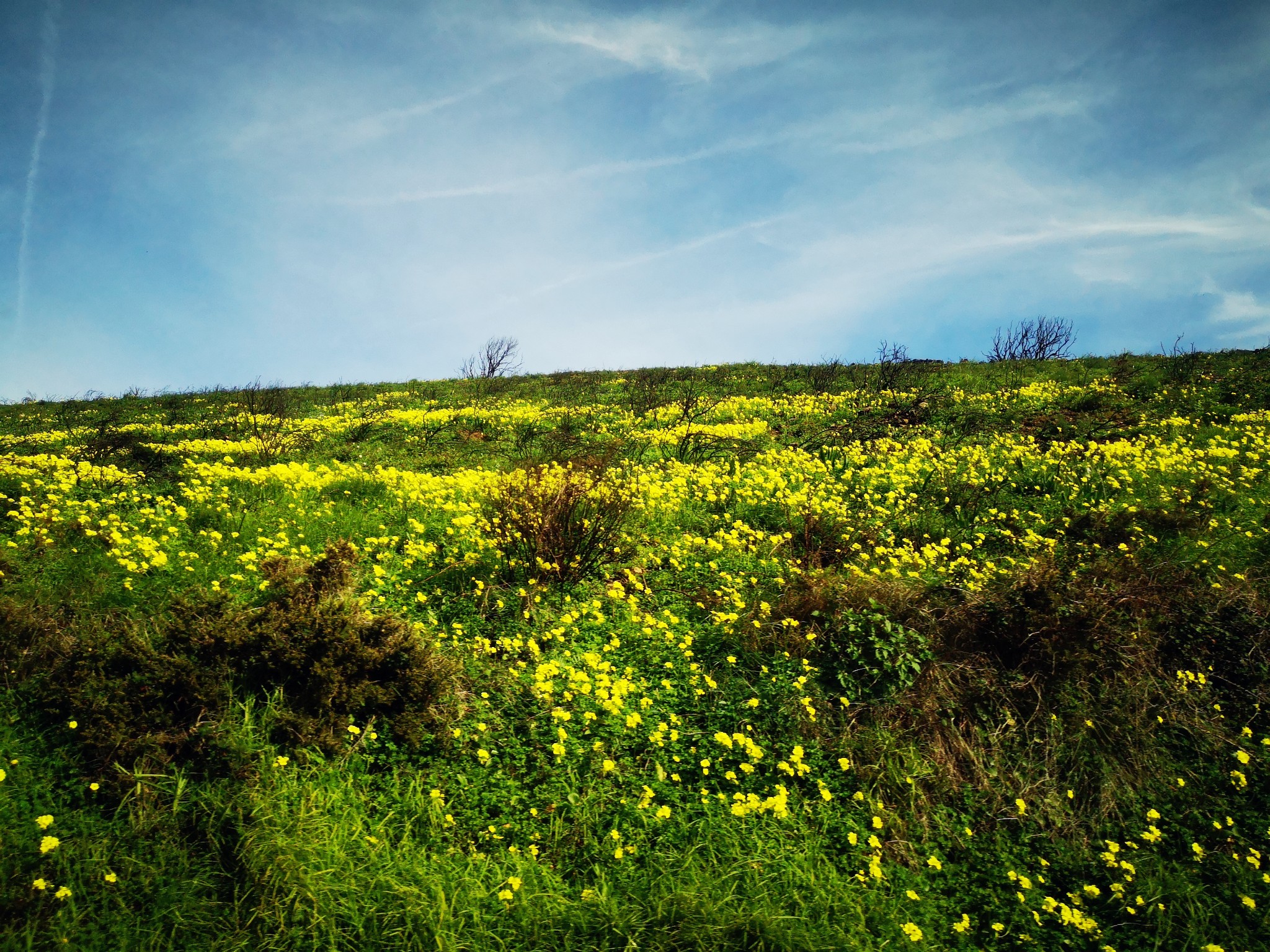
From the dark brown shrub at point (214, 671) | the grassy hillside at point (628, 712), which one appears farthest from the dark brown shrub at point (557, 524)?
the dark brown shrub at point (214, 671)

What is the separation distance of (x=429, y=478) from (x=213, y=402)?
15843mm

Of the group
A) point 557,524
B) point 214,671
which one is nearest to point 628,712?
point 557,524

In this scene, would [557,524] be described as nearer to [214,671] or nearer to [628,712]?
[628,712]

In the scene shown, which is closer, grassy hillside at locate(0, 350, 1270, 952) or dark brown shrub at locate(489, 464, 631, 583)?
grassy hillside at locate(0, 350, 1270, 952)

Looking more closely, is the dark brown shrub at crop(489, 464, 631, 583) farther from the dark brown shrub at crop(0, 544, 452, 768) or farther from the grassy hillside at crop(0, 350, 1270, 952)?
the dark brown shrub at crop(0, 544, 452, 768)

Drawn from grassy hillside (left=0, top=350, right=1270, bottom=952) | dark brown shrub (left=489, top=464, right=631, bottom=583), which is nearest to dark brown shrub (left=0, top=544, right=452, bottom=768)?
grassy hillside (left=0, top=350, right=1270, bottom=952)

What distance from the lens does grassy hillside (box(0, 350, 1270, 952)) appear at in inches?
136

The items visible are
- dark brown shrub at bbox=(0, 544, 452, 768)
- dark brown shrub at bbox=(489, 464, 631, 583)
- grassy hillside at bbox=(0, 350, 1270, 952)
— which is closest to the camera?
grassy hillside at bbox=(0, 350, 1270, 952)

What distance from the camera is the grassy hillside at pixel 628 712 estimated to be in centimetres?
346

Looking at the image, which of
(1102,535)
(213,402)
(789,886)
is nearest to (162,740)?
(789,886)

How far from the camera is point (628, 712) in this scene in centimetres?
497

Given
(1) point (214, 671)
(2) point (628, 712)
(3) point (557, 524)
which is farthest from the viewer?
(3) point (557, 524)

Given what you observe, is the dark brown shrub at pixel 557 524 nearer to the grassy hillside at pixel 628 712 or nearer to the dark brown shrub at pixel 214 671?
the grassy hillside at pixel 628 712

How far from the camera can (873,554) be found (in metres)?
7.82
